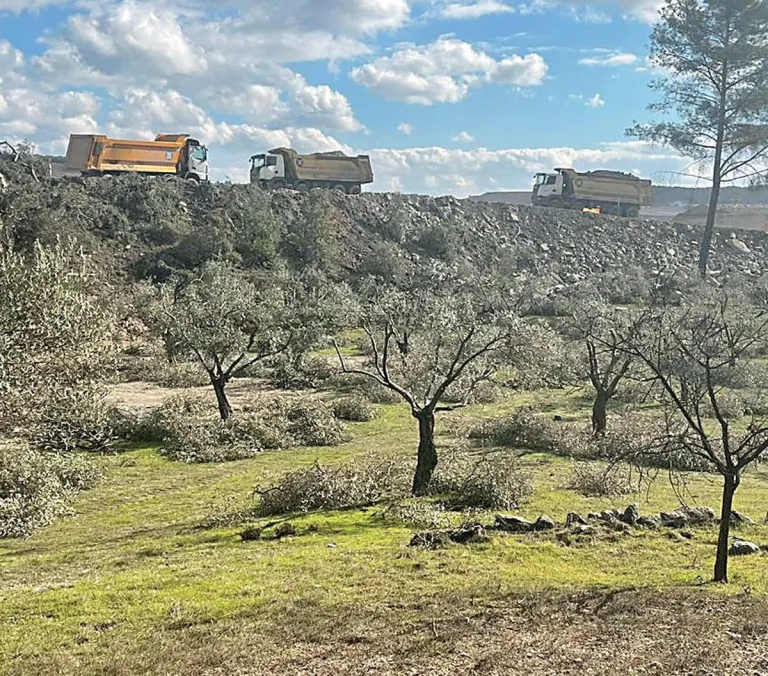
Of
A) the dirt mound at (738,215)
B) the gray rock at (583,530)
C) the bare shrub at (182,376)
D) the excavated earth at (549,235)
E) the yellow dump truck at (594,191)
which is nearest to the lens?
the gray rock at (583,530)

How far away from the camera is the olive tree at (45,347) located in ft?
39.2

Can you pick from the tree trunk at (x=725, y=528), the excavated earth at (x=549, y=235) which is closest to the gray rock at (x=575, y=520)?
the tree trunk at (x=725, y=528)

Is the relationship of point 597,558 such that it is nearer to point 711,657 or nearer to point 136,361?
point 711,657

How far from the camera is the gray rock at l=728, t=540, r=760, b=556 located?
36.1 feet

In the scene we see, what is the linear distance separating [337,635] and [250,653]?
94 centimetres

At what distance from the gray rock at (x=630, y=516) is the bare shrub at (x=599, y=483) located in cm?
175

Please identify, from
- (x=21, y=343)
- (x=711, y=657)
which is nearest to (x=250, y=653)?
(x=711, y=657)

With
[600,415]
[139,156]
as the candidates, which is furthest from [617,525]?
[139,156]

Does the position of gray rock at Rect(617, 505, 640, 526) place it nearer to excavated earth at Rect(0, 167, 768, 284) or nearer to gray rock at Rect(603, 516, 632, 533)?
gray rock at Rect(603, 516, 632, 533)

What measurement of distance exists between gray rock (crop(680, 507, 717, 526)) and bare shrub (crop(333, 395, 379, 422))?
11329 millimetres

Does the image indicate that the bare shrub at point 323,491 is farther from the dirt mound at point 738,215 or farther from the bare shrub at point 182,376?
the dirt mound at point 738,215

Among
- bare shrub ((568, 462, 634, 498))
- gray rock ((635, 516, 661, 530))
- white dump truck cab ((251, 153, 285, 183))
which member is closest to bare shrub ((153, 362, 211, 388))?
bare shrub ((568, 462, 634, 498))

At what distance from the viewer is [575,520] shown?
12289 mm

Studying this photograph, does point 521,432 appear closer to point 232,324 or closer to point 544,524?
point 544,524
